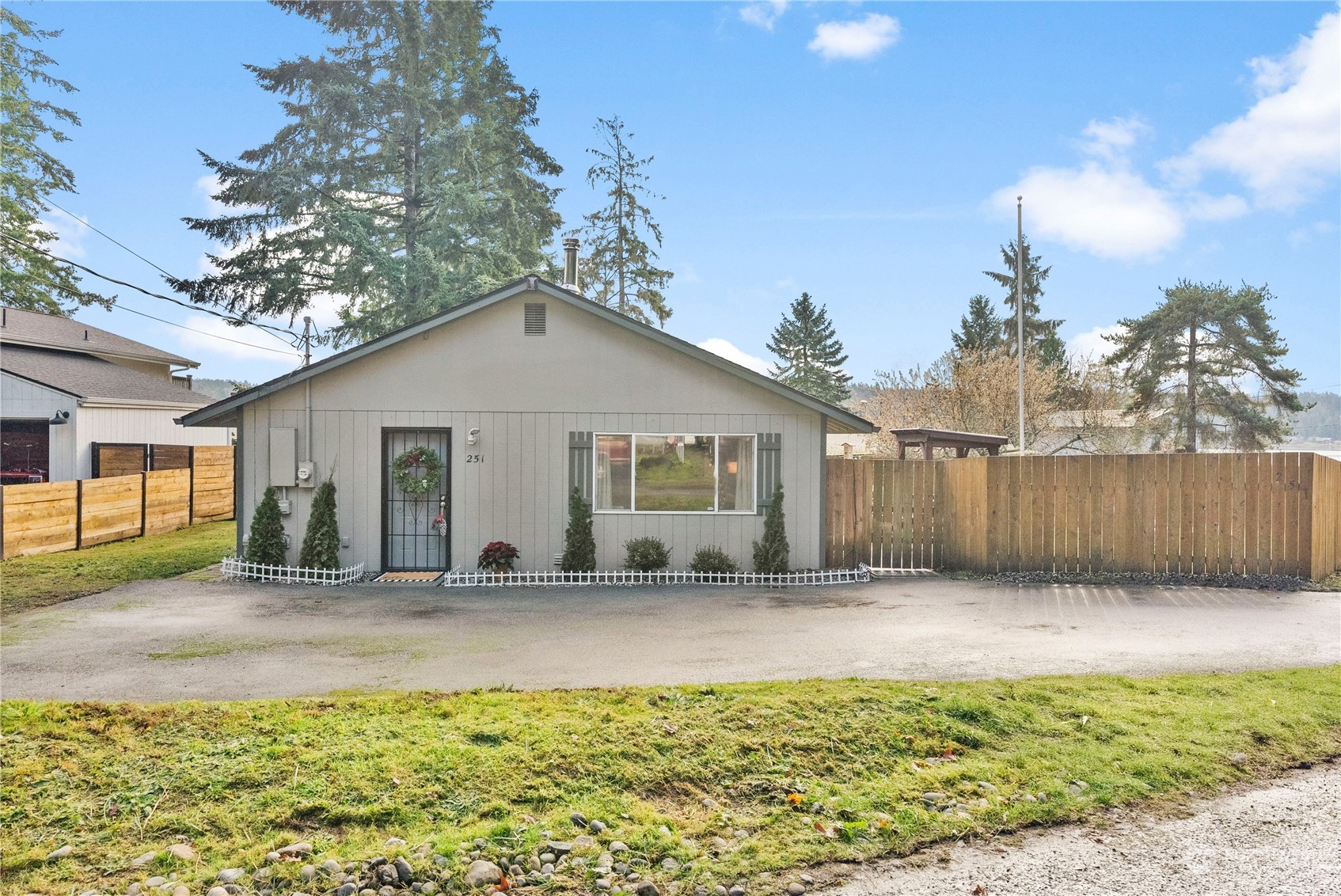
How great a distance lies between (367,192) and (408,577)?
15.3m

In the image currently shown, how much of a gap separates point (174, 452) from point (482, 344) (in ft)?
46.1

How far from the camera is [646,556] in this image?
1127 centimetres

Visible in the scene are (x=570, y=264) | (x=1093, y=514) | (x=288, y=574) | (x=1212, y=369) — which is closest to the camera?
(x=1093, y=514)

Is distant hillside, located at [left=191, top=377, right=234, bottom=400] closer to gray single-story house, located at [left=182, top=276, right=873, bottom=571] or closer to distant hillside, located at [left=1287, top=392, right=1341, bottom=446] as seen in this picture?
gray single-story house, located at [left=182, top=276, right=873, bottom=571]

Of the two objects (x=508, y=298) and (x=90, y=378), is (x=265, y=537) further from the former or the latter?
(x=90, y=378)

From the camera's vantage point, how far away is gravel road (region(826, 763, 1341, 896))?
3.27 metres

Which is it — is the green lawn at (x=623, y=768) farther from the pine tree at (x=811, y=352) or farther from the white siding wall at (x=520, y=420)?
the pine tree at (x=811, y=352)

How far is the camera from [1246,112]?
47.2 ft

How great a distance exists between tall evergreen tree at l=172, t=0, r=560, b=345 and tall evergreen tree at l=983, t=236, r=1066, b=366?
1100 inches

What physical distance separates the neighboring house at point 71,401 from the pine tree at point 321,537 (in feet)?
19.1

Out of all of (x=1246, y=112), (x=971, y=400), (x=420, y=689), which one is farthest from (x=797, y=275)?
(x=420, y=689)

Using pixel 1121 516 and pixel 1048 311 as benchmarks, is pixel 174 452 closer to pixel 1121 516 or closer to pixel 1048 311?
pixel 1121 516

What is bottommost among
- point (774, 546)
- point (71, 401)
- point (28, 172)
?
point (774, 546)

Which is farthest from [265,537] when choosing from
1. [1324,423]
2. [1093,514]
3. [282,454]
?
[1324,423]
